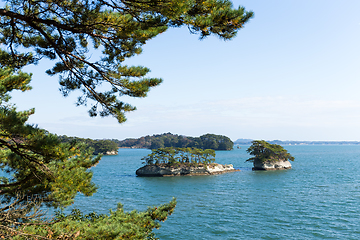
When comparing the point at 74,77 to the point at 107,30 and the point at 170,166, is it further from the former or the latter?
the point at 170,166

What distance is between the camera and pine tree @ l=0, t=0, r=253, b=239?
520 cm

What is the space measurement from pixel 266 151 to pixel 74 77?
49.2 metres

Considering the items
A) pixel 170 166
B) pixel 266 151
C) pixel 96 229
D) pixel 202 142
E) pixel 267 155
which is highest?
pixel 96 229

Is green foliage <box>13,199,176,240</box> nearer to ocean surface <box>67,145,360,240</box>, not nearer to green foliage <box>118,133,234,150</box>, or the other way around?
ocean surface <box>67,145,360,240</box>

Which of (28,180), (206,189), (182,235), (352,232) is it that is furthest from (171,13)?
(206,189)

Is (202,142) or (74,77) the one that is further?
(202,142)

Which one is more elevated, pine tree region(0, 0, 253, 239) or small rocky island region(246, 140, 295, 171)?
pine tree region(0, 0, 253, 239)

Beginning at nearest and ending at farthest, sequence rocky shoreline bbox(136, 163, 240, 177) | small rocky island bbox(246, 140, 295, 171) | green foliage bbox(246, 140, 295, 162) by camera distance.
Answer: rocky shoreline bbox(136, 163, 240, 177), green foliage bbox(246, 140, 295, 162), small rocky island bbox(246, 140, 295, 171)

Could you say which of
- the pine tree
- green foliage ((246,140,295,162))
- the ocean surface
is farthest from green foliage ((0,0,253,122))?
green foliage ((246,140,295,162))

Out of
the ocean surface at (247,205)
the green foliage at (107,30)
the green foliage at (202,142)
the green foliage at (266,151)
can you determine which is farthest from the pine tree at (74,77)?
the green foliage at (202,142)

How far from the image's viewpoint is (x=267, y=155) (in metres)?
52.3

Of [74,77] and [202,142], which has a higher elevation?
[74,77]

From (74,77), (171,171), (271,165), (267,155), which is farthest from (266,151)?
(74,77)

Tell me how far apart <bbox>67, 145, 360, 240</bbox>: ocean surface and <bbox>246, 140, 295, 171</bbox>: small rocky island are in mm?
10759
